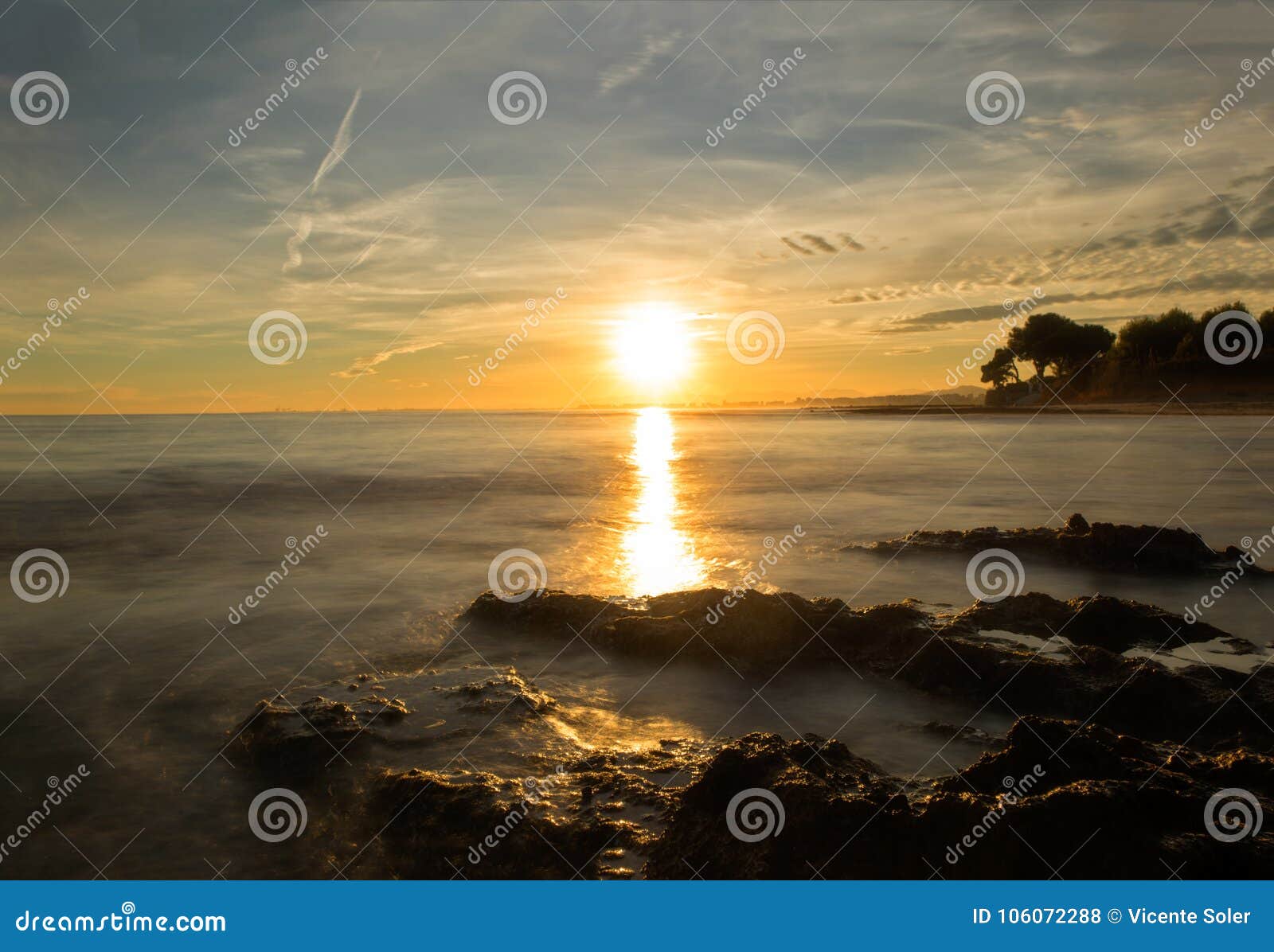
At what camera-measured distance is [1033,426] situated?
208 ft

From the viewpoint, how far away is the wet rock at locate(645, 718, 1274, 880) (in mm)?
4066

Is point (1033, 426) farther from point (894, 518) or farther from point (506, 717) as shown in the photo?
point (506, 717)

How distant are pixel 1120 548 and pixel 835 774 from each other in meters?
9.49

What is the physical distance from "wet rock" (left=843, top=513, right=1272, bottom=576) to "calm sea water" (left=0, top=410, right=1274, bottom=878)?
0.57 metres

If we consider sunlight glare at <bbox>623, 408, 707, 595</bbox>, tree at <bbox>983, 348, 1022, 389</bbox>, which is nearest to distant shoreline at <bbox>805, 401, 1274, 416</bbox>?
tree at <bbox>983, 348, 1022, 389</bbox>

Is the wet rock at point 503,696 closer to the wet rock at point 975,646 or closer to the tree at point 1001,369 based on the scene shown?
the wet rock at point 975,646

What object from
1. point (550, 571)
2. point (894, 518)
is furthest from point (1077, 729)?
point (894, 518)

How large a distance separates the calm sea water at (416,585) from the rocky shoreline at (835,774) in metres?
0.36

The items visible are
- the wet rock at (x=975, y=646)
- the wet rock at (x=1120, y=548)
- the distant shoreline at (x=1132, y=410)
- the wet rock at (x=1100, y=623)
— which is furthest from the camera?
the distant shoreline at (x=1132, y=410)

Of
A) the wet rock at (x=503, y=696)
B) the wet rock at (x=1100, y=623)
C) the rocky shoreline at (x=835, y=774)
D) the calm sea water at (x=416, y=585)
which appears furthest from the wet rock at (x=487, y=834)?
the wet rock at (x=1100, y=623)

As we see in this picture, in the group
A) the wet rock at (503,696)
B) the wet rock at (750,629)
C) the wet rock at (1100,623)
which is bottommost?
the wet rock at (503,696)

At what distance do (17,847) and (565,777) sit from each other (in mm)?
3649

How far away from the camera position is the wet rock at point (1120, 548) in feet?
37.9

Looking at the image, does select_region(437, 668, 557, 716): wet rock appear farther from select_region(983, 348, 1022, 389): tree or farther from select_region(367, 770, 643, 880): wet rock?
select_region(983, 348, 1022, 389): tree
